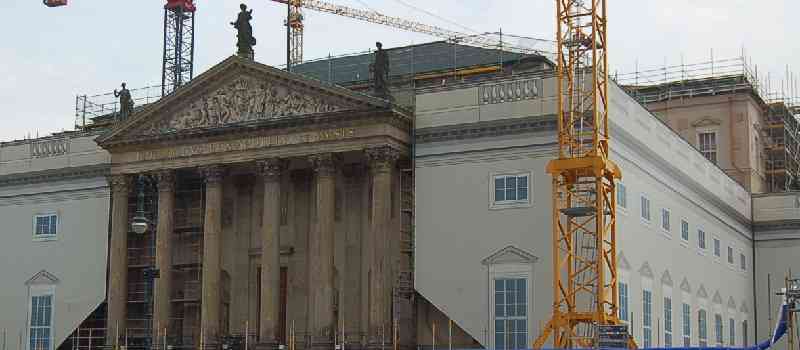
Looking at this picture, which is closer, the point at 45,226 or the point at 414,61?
the point at 414,61

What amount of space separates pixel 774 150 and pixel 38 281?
54032mm

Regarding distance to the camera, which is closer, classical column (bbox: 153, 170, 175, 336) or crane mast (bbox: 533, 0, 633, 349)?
crane mast (bbox: 533, 0, 633, 349)

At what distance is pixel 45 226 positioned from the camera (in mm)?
70625

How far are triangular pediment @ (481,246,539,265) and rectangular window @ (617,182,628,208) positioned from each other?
17.1ft

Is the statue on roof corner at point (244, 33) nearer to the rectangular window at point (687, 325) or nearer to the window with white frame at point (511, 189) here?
the window with white frame at point (511, 189)

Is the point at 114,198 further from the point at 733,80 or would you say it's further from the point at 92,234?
the point at 733,80

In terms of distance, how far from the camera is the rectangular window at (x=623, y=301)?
180 feet

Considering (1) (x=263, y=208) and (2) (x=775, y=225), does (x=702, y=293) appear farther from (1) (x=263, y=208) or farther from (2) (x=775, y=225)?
(1) (x=263, y=208)

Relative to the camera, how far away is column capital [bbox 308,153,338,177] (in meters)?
58.4

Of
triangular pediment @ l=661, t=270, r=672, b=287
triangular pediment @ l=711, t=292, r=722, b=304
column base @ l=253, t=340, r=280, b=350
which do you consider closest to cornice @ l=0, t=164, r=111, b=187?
column base @ l=253, t=340, r=280, b=350

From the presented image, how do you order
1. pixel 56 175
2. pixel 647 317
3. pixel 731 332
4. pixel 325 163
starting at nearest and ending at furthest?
pixel 325 163 < pixel 647 317 < pixel 56 175 < pixel 731 332

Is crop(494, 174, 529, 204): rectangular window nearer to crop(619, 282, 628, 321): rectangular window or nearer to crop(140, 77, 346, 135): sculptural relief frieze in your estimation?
crop(619, 282, 628, 321): rectangular window

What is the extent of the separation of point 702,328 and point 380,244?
22.5 meters

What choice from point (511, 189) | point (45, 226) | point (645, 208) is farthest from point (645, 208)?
point (45, 226)
